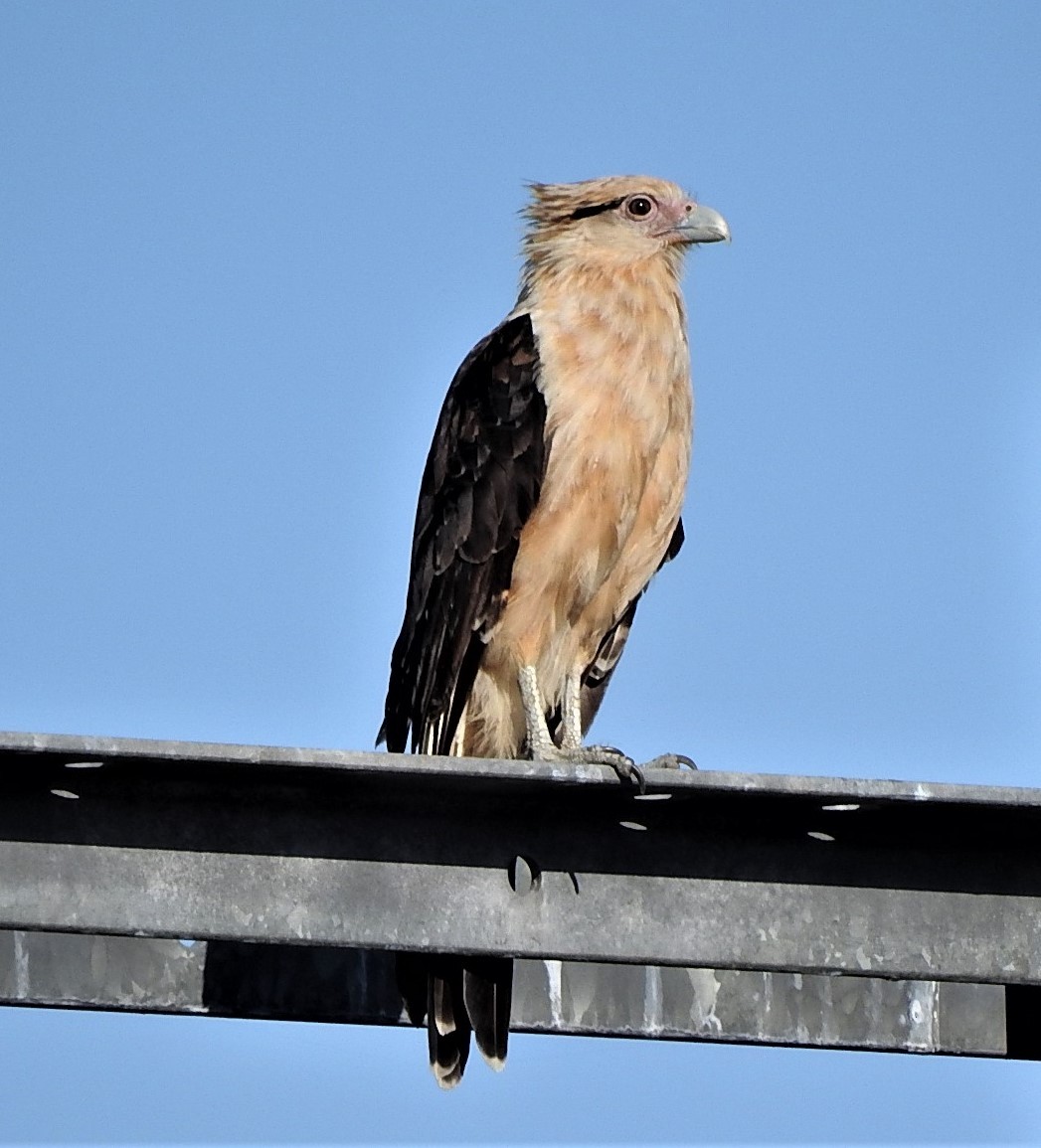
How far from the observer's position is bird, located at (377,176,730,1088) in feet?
16.6

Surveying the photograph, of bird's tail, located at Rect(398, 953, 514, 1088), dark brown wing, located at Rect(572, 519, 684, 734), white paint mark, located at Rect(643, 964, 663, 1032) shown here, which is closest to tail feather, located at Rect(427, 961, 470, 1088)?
bird's tail, located at Rect(398, 953, 514, 1088)

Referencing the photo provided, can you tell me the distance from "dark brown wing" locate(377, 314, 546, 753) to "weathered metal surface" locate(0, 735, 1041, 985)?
2.38 meters

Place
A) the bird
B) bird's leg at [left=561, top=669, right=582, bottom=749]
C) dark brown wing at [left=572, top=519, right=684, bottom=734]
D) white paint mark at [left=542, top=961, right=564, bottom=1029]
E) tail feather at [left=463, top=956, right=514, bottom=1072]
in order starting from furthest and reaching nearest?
dark brown wing at [left=572, top=519, right=684, bottom=734]
bird's leg at [left=561, top=669, right=582, bottom=749]
the bird
tail feather at [left=463, top=956, right=514, bottom=1072]
white paint mark at [left=542, top=961, right=564, bottom=1029]

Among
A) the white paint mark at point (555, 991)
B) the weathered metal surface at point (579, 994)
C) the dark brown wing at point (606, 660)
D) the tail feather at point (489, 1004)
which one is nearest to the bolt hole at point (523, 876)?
the weathered metal surface at point (579, 994)

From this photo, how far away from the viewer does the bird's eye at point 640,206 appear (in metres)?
5.84

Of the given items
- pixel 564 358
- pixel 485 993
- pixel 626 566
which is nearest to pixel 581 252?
pixel 564 358

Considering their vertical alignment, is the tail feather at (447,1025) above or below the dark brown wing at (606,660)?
below

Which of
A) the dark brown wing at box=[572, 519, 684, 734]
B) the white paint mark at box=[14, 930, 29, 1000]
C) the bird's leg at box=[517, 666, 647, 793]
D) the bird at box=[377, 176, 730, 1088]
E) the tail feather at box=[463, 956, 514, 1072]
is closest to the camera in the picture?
the white paint mark at box=[14, 930, 29, 1000]

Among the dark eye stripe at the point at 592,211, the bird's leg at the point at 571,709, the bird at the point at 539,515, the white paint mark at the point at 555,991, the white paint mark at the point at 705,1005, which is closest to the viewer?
the white paint mark at the point at 705,1005

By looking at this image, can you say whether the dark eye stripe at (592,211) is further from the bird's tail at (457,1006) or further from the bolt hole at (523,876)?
the bolt hole at (523,876)

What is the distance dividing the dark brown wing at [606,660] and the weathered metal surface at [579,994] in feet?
7.73

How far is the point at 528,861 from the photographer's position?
8.93 feet

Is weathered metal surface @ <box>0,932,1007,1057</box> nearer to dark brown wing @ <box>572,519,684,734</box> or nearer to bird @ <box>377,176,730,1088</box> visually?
bird @ <box>377,176,730,1088</box>

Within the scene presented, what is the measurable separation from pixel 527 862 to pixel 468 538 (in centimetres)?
246
